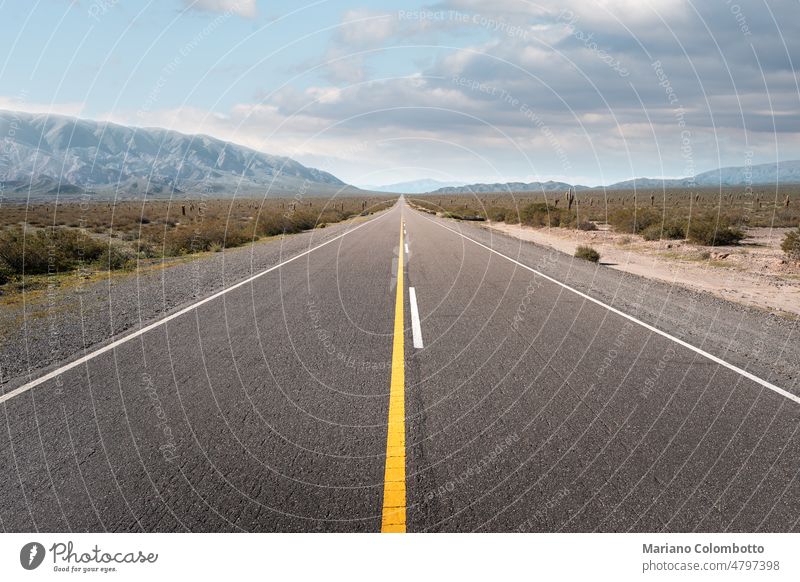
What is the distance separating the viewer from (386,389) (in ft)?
16.2

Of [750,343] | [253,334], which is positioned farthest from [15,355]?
[750,343]

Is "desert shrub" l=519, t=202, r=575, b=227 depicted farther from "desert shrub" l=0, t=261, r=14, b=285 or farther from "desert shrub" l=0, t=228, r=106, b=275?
"desert shrub" l=0, t=261, r=14, b=285

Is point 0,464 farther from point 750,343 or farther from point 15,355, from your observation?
point 750,343

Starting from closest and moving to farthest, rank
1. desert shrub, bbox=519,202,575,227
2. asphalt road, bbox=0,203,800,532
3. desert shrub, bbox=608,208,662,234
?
asphalt road, bbox=0,203,800,532
desert shrub, bbox=608,208,662,234
desert shrub, bbox=519,202,575,227

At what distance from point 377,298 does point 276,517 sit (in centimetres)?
677

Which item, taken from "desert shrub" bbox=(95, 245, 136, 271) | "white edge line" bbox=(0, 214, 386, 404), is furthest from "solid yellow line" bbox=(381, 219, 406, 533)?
"desert shrub" bbox=(95, 245, 136, 271)

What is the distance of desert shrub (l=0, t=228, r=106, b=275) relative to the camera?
46.7 ft

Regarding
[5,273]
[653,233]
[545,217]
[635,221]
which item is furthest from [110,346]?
[545,217]

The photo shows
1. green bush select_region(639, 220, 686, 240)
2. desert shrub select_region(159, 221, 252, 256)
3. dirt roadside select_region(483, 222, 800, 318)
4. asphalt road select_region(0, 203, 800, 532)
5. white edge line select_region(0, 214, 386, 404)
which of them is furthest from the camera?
green bush select_region(639, 220, 686, 240)

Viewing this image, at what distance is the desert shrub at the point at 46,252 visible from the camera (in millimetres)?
14227
